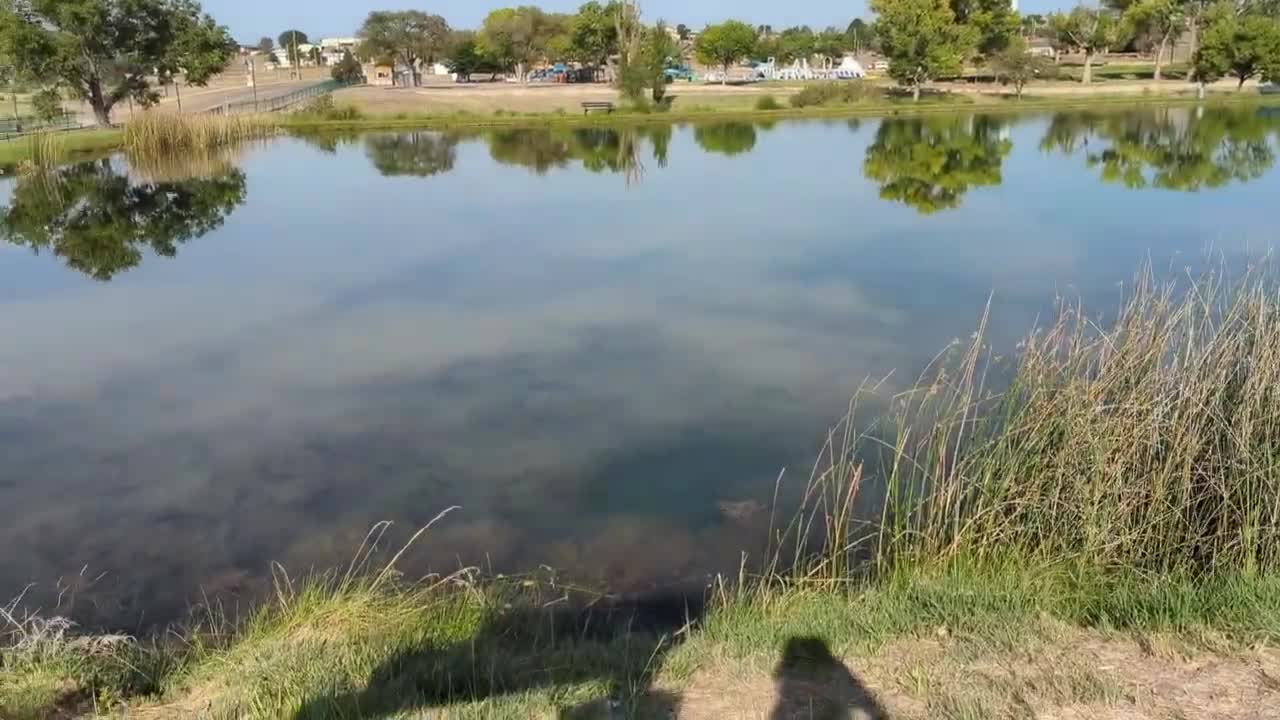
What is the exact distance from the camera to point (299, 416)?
789cm

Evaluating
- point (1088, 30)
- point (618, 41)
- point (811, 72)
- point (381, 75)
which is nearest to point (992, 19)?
point (1088, 30)

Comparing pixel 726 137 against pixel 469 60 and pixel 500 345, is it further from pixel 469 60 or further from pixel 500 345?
pixel 469 60

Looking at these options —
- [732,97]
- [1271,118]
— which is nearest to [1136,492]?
[1271,118]

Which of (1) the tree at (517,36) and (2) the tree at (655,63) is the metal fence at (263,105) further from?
(1) the tree at (517,36)

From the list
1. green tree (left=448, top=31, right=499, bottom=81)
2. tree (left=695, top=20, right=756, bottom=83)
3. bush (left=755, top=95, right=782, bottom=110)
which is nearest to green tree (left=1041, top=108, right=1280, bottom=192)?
bush (left=755, top=95, right=782, bottom=110)

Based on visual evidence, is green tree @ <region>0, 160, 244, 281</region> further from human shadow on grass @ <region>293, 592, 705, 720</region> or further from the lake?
human shadow on grass @ <region>293, 592, 705, 720</region>

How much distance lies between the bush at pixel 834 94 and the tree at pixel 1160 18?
16230mm

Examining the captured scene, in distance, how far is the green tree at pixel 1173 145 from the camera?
1920 centimetres

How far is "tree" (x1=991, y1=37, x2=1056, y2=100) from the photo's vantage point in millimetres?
47156

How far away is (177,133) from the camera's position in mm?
27078

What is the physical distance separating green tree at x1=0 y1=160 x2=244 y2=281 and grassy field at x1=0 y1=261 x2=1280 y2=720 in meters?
11.0

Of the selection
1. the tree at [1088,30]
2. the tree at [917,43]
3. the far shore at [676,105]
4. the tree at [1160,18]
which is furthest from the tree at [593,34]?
the tree at [1160,18]

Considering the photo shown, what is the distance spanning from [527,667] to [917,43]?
44.9 meters

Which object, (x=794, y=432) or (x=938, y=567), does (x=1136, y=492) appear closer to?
(x=938, y=567)
